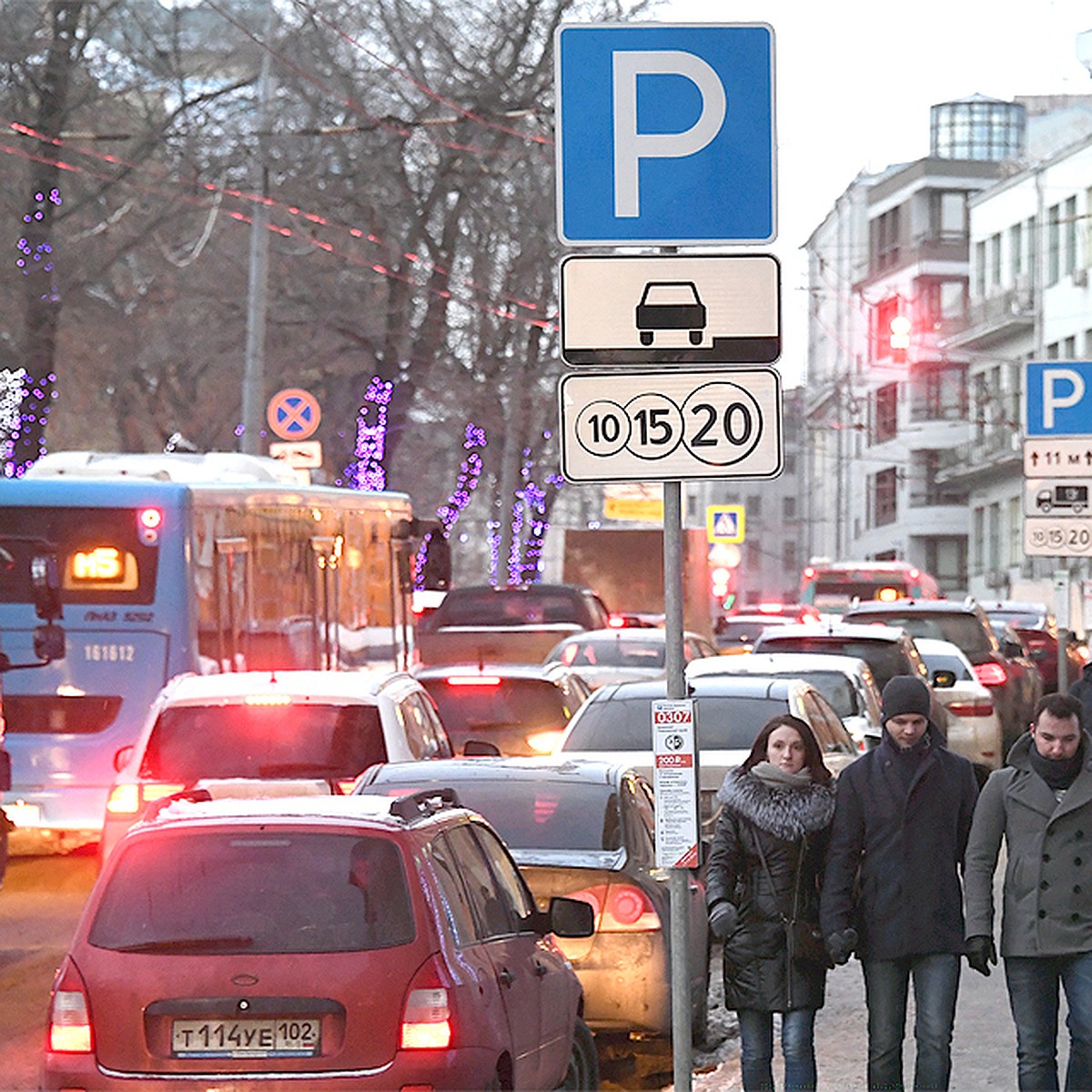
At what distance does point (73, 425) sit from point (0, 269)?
19.2 meters

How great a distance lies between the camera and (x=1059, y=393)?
2022 cm

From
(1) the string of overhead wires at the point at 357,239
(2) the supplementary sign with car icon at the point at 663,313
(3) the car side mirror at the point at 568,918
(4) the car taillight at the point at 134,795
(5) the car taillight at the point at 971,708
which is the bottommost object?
(3) the car side mirror at the point at 568,918

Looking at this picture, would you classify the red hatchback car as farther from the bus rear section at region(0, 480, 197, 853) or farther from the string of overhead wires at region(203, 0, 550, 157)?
the string of overhead wires at region(203, 0, 550, 157)

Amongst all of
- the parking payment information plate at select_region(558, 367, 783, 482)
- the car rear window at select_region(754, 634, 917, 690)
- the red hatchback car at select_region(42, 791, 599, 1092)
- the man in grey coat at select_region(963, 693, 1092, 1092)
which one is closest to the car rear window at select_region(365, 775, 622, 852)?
the man in grey coat at select_region(963, 693, 1092, 1092)

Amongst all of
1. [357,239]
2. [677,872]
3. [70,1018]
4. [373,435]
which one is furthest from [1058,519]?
[357,239]

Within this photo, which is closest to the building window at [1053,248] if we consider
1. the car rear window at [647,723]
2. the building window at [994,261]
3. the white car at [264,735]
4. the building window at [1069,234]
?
the building window at [1069,234]

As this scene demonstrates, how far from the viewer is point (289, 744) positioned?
574 inches

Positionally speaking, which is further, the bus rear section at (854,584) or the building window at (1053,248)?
the building window at (1053,248)

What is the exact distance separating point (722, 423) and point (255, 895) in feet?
6.50

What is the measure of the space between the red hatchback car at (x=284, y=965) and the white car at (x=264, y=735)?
5911mm

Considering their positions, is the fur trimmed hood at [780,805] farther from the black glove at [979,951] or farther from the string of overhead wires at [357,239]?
the string of overhead wires at [357,239]

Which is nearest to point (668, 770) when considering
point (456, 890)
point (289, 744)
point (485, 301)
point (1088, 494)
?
point (456, 890)

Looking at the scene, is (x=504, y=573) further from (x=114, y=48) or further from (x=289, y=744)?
(x=289, y=744)

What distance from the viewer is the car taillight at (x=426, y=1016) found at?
7777mm
